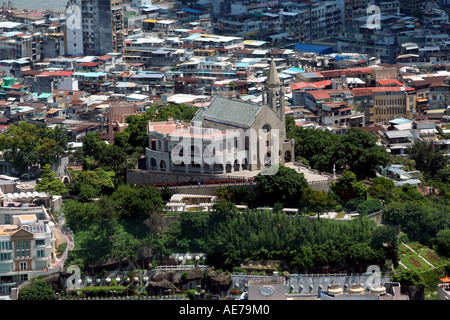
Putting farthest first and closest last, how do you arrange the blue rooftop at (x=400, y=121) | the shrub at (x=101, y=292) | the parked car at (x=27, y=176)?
1. the blue rooftop at (x=400, y=121)
2. the parked car at (x=27, y=176)
3. the shrub at (x=101, y=292)

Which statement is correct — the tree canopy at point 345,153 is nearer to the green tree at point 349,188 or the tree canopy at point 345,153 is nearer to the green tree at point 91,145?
the green tree at point 349,188

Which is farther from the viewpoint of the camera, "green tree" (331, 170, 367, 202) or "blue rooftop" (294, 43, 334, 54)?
"blue rooftop" (294, 43, 334, 54)

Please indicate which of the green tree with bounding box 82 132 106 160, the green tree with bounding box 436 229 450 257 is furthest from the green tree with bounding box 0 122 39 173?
the green tree with bounding box 436 229 450 257

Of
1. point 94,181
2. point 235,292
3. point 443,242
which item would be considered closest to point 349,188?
point 443,242

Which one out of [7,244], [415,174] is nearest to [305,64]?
[415,174]

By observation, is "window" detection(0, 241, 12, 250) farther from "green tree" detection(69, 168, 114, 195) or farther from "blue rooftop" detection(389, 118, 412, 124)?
"blue rooftop" detection(389, 118, 412, 124)

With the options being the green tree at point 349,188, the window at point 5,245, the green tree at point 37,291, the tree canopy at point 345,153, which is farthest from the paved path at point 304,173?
the window at point 5,245
